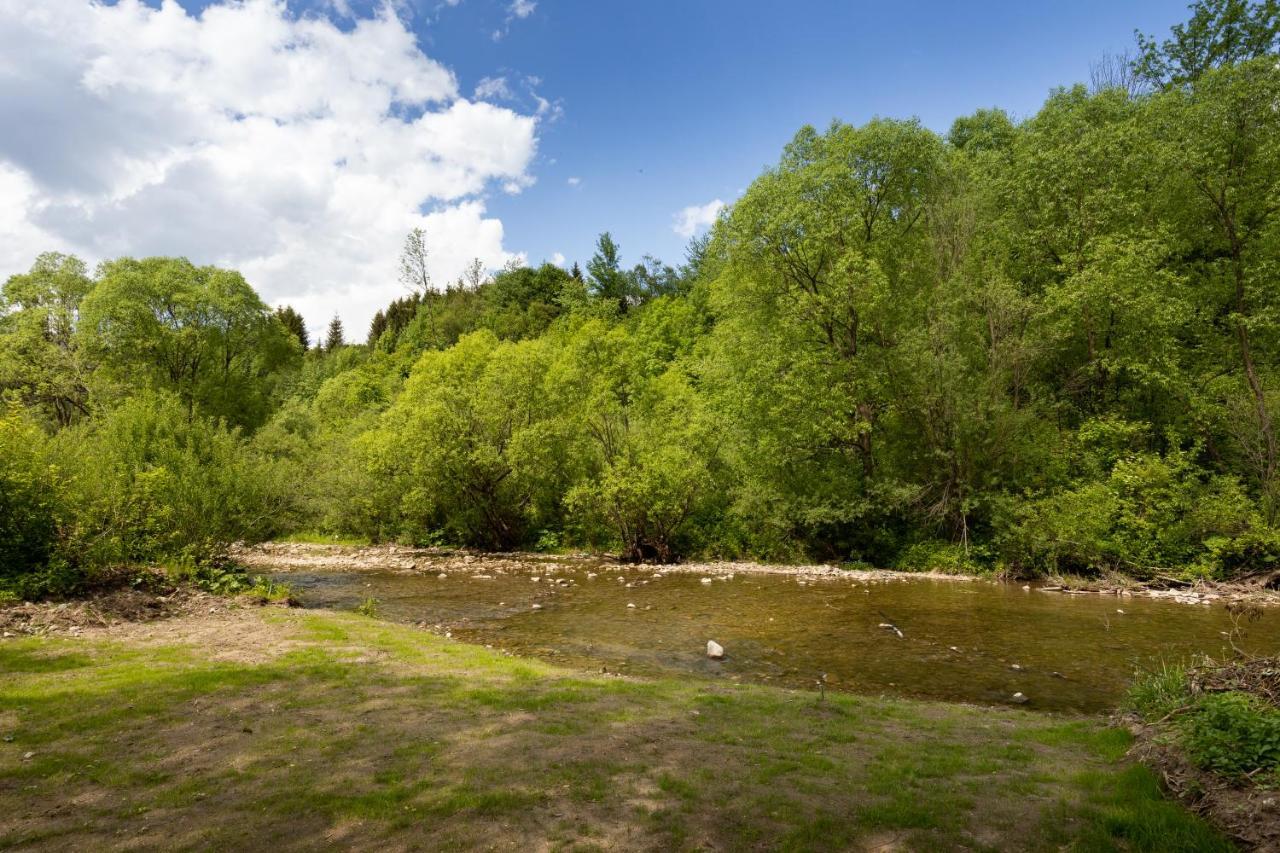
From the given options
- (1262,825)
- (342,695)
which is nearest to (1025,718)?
(1262,825)

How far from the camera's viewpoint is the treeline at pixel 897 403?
2030 cm

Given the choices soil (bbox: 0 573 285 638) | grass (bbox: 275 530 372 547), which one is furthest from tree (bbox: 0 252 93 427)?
soil (bbox: 0 573 285 638)

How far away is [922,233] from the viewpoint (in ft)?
94.2

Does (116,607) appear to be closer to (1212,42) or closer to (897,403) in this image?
(897,403)

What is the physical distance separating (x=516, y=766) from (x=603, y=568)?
20.1 metres

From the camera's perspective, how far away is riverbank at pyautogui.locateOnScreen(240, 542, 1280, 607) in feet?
62.0

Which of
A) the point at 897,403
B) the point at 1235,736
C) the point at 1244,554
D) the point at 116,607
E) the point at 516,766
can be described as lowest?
the point at 1244,554

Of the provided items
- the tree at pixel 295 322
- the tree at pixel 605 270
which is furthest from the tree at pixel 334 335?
the tree at pixel 605 270

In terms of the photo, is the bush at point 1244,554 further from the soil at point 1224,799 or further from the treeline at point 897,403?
the soil at point 1224,799

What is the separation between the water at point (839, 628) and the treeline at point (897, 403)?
4.65 metres

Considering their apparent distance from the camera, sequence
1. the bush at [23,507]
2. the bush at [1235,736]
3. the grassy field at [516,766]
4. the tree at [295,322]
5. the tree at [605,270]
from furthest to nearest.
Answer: the tree at [295,322]
the tree at [605,270]
the bush at [23,507]
the bush at [1235,736]
the grassy field at [516,766]

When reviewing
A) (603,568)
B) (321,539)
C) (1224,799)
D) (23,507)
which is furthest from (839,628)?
(321,539)

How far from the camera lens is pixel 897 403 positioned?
88.0 ft

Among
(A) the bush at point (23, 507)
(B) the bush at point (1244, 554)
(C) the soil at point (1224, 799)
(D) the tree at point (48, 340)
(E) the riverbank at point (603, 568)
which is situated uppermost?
(D) the tree at point (48, 340)
